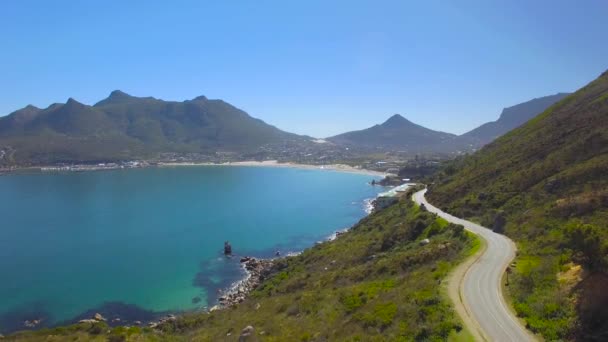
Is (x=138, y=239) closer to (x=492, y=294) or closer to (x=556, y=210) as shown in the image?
(x=556, y=210)

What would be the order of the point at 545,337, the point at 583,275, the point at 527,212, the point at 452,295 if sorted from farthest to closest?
the point at 527,212 → the point at 452,295 → the point at 583,275 → the point at 545,337

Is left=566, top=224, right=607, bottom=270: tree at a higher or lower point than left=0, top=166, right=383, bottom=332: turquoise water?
higher

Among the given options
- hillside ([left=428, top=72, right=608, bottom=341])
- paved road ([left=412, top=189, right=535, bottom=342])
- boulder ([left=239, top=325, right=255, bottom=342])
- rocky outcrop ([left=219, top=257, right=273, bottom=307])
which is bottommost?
rocky outcrop ([left=219, top=257, right=273, bottom=307])

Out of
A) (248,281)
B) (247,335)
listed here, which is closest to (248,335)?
(247,335)

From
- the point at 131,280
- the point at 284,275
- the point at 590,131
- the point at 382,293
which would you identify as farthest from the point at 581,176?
the point at 131,280

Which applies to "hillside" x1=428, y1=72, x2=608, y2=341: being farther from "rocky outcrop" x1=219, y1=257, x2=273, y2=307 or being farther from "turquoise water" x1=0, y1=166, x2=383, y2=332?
"turquoise water" x1=0, y1=166, x2=383, y2=332

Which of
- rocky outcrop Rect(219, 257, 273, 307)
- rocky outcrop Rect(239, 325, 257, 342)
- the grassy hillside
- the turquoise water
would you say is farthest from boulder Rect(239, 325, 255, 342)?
the turquoise water

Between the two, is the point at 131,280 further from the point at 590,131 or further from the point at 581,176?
the point at 590,131
